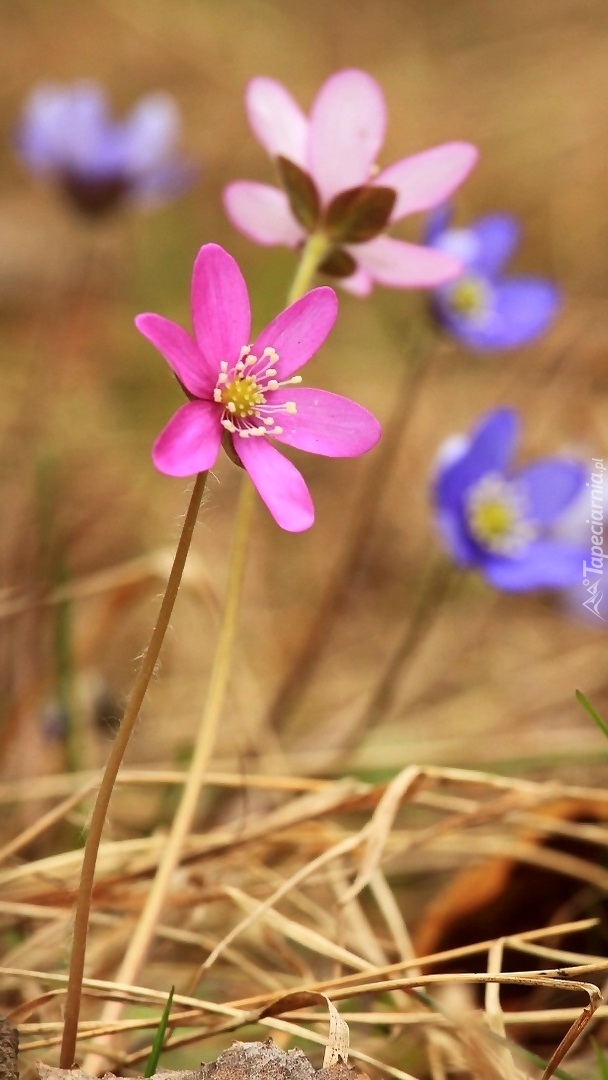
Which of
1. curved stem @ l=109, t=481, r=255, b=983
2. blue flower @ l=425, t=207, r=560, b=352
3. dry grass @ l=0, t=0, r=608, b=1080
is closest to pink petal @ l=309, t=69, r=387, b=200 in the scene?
curved stem @ l=109, t=481, r=255, b=983

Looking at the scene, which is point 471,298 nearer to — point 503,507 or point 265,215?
point 503,507

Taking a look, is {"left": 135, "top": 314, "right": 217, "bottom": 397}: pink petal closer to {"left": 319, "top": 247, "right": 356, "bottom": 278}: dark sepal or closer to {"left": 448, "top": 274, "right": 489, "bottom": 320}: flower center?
{"left": 319, "top": 247, "right": 356, "bottom": 278}: dark sepal

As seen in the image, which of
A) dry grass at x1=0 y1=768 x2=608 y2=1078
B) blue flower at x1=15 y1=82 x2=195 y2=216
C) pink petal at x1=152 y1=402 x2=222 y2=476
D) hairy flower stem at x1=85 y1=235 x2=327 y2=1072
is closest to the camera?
pink petal at x1=152 y1=402 x2=222 y2=476

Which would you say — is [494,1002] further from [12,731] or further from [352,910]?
[12,731]

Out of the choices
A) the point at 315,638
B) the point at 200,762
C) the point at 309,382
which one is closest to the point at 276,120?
the point at 200,762

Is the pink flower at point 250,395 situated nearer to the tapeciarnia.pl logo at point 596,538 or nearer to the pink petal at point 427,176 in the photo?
the pink petal at point 427,176

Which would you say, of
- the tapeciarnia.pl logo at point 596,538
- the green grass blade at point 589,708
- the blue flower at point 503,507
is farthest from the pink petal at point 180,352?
the tapeciarnia.pl logo at point 596,538
